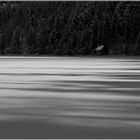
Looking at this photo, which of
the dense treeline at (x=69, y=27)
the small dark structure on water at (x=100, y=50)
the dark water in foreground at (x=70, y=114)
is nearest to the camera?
the dark water in foreground at (x=70, y=114)

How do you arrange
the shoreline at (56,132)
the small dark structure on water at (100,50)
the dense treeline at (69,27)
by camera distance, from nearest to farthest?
the shoreline at (56,132) < the small dark structure on water at (100,50) < the dense treeline at (69,27)

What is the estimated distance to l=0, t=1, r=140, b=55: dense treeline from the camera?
2895cm

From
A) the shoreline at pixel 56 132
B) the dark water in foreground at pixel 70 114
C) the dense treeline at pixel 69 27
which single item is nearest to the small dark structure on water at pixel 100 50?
the dense treeline at pixel 69 27

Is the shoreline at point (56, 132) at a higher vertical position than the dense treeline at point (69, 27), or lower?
higher

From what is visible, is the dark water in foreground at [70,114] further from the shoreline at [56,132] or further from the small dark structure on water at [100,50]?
the small dark structure on water at [100,50]

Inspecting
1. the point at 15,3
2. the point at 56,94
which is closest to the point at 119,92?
the point at 56,94

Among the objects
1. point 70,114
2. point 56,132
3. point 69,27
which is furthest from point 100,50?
point 56,132

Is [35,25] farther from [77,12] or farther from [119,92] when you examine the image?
[119,92]

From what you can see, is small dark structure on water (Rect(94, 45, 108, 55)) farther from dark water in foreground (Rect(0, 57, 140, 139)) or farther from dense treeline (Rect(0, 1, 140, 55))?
dark water in foreground (Rect(0, 57, 140, 139))

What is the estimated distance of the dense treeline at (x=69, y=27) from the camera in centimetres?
2895

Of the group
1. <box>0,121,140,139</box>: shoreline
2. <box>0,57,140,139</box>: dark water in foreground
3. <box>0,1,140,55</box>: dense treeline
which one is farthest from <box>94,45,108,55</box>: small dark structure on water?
<box>0,121,140,139</box>: shoreline

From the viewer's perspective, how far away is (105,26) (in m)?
29.4

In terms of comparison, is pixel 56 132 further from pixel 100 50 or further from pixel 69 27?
pixel 69 27

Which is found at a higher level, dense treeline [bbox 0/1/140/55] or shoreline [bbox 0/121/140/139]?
shoreline [bbox 0/121/140/139]
